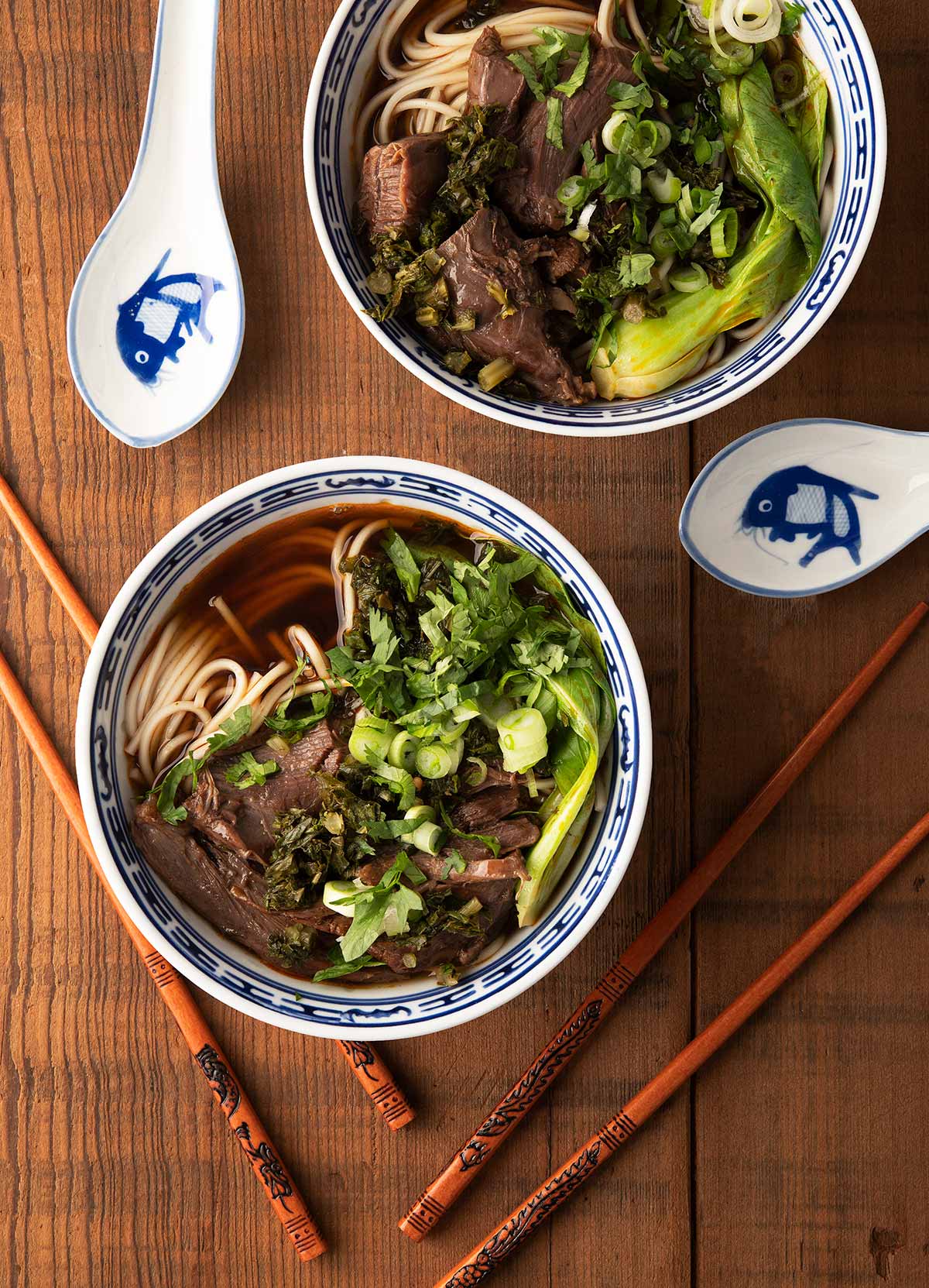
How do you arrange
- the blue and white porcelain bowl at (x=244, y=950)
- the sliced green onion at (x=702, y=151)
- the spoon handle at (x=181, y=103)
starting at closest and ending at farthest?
the blue and white porcelain bowl at (x=244, y=950)
the sliced green onion at (x=702, y=151)
the spoon handle at (x=181, y=103)

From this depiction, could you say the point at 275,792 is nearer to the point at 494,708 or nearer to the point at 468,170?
the point at 494,708

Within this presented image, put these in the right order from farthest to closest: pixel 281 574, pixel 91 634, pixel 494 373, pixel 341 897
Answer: pixel 91 634 < pixel 281 574 < pixel 494 373 < pixel 341 897

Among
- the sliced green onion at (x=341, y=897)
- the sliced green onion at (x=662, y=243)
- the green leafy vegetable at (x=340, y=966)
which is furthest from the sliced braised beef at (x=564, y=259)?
the green leafy vegetable at (x=340, y=966)

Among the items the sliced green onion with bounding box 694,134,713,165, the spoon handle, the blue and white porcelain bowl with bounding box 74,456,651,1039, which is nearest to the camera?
the blue and white porcelain bowl with bounding box 74,456,651,1039

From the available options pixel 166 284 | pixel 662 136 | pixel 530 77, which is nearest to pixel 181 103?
pixel 166 284

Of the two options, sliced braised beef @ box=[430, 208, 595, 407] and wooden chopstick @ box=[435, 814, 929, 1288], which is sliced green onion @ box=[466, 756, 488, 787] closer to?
sliced braised beef @ box=[430, 208, 595, 407]

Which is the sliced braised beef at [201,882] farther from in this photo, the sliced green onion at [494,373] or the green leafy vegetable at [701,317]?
the green leafy vegetable at [701,317]

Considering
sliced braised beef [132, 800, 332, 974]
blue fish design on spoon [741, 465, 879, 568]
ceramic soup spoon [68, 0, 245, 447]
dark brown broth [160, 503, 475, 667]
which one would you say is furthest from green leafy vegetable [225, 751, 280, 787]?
blue fish design on spoon [741, 465, 879, 568]
